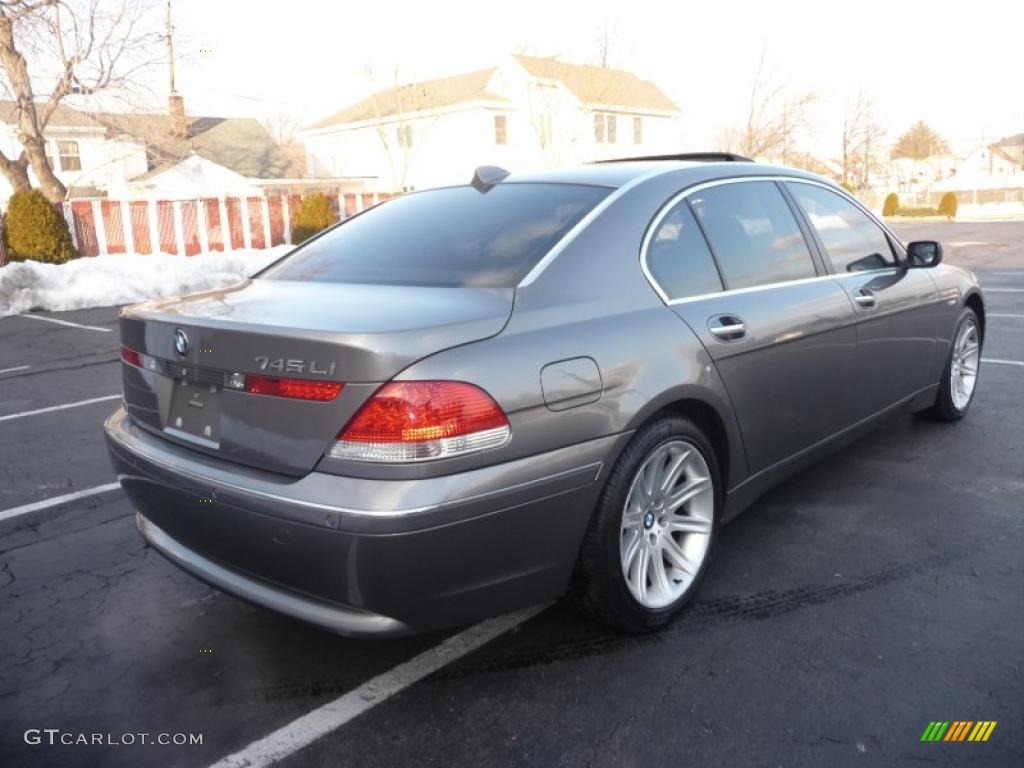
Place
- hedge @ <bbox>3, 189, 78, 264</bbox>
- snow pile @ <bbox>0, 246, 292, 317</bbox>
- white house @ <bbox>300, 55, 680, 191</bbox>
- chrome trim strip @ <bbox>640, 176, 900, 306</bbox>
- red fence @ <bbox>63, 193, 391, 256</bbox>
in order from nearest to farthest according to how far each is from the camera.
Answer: chrome trim strip @ <bbox>640, 176, 900, 306</bbox>
snow pile @ <bbox>0, 246, 292, 317</bbox>
hedge @ <bbox>3, 189, 78, 264</bbox>
red fence @ <bbox>63, 193, 391, 256</bbox>
white house @ <bbox>300, 55, 680, 191</bbox>

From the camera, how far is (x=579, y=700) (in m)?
2.56

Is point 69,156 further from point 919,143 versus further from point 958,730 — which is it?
point 919,143

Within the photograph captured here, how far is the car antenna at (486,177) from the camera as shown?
357cm

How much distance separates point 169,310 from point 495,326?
117cm

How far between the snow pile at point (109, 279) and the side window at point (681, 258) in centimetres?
1040

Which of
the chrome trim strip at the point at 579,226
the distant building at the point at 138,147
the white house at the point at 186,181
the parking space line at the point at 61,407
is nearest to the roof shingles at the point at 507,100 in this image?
the distant building at the point at 138,147

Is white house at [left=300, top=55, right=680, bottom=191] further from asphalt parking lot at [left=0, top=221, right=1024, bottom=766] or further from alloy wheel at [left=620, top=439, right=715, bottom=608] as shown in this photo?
alloy wheel at [left=620, top=439, right=715, bottom=608]

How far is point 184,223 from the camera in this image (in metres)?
20.1

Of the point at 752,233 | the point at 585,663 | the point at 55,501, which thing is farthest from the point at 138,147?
the point at 585,663

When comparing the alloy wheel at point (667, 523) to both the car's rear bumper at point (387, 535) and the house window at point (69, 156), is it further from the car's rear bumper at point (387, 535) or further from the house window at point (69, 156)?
the house window at point (69, 156)

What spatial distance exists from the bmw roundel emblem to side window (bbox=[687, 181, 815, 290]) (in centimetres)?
194

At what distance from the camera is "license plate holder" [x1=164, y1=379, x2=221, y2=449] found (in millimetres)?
2539

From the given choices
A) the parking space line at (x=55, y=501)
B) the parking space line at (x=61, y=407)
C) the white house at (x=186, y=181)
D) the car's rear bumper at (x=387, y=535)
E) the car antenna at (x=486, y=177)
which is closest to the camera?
the car's rear bumper at (x=387, y=535)

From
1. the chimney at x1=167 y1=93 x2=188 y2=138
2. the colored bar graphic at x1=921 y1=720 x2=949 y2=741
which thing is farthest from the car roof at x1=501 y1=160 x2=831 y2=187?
the chimney at x1=167 y1=93 x2=188 y2=138
